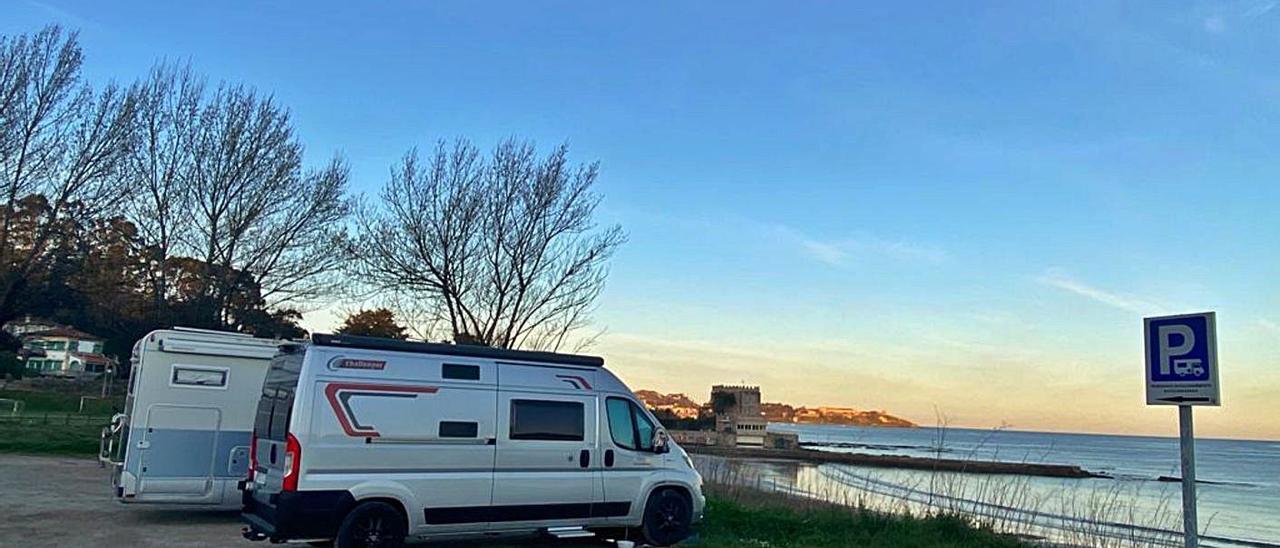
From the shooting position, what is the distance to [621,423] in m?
10.5

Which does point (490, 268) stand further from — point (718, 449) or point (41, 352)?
point (41, 352)

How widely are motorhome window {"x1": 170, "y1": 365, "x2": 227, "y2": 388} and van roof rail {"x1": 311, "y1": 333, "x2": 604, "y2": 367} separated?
384 cm

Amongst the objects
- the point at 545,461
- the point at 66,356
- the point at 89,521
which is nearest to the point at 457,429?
the point at 545,461

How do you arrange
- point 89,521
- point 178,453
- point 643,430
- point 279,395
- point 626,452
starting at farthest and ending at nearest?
point 178,453, point 89,521, point 643,430, point 626,452, point 279,395

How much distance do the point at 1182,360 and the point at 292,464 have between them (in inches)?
301

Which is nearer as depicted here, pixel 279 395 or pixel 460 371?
pixel 279 395

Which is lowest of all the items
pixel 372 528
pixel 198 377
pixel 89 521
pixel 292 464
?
pixel 89 521

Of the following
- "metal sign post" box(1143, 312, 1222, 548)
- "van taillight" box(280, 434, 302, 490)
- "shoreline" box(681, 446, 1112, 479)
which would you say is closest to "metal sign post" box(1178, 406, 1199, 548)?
"metal sign post" box(1143, 312, 1222, 548)

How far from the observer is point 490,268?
21.8 meters

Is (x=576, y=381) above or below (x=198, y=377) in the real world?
above

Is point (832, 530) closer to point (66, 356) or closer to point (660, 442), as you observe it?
point (660, 442)

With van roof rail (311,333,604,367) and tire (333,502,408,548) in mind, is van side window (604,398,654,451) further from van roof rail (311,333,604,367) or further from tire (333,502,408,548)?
tire (333,502,408,548)

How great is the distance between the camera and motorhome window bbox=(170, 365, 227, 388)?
1160 cm

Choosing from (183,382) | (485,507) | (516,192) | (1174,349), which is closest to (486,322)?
(516,192)
